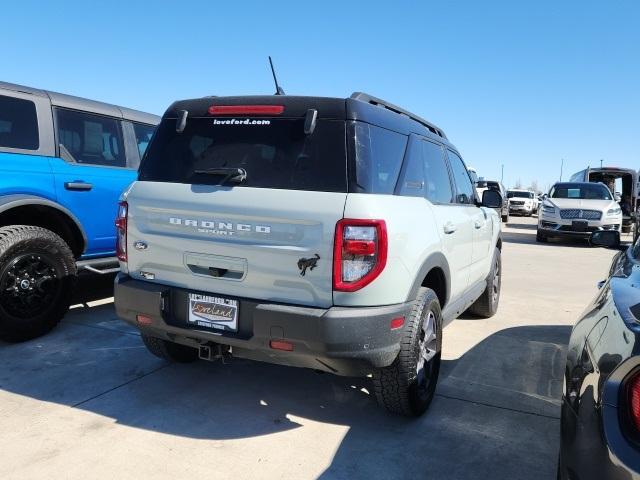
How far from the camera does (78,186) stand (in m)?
4.59

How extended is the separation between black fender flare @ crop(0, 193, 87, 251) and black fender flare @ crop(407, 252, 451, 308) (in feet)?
10.6

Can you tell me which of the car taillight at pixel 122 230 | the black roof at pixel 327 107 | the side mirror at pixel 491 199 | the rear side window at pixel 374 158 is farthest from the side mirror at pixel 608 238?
the car taillight at pixel 122 230

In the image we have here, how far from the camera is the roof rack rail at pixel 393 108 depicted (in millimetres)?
2993

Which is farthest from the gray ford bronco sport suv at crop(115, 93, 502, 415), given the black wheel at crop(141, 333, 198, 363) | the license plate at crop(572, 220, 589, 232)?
the license plate at crop(572, 220, 589, 232)

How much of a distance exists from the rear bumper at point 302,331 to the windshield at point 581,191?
1438 cm

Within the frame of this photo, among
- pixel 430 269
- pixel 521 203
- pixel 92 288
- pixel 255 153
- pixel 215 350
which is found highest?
pixel 255 153

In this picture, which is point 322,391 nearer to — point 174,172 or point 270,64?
point 174,172

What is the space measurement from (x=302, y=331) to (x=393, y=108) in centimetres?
174

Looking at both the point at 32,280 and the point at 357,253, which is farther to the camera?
the point at 32,280

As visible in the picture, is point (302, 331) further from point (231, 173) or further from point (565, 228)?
point (565, 228)

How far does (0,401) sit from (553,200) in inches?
589

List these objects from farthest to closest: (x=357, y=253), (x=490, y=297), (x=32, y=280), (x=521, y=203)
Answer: (x=521, y=203)
(x=490, y=297)
(x=32, y=280)
(x=357, y=253)

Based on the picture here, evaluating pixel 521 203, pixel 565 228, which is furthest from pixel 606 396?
pixel 521 203

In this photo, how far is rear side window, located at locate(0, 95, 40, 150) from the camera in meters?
4.16
